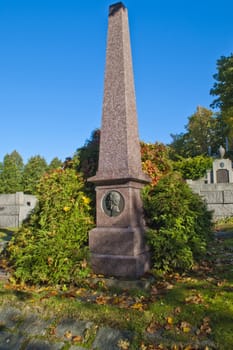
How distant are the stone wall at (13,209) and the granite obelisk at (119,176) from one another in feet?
37.9

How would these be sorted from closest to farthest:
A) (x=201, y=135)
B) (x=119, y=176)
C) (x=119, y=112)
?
(x=119, y=176) < (x=119, y=112) < (x=201, y=135)

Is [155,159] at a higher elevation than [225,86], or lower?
lower

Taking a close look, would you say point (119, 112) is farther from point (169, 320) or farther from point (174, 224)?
point (169, 320)

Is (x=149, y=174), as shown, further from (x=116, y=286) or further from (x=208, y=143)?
(x=208, y=143)

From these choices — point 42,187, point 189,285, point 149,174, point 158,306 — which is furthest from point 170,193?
point 42,187

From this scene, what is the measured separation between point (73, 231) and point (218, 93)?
69.3 feet

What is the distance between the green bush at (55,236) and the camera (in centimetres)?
422

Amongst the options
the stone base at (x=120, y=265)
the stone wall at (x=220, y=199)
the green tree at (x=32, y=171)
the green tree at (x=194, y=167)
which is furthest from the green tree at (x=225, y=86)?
the green tree at (x=32, y=171)

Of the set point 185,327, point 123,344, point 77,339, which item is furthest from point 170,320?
point 77,339

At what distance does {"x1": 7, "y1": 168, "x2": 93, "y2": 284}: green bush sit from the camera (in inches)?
166

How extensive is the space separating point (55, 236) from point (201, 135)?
129ft

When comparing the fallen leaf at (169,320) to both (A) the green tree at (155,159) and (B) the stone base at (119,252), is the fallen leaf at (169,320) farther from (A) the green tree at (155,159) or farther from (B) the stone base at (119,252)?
(A) the green tree at (155,159)

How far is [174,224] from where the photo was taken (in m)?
4.73

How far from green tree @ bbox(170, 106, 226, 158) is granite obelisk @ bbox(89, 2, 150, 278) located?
3476 cm
